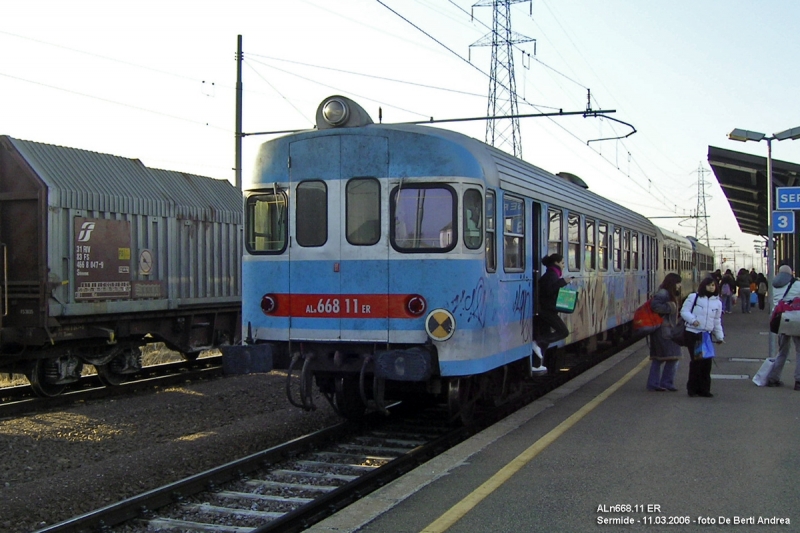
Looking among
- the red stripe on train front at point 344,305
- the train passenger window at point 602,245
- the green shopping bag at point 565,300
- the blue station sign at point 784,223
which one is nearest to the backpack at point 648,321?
the green shopping bag at point 565,300

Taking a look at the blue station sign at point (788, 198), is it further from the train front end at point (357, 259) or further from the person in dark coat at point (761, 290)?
the person in dark coat at point (761, 290)

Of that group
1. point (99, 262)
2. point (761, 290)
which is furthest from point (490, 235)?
point (761, 290)

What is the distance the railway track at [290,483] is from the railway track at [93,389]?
4.86 metres

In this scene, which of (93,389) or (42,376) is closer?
(42,376)

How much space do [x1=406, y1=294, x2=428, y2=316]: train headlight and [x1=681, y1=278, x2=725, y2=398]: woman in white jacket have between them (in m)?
3.77

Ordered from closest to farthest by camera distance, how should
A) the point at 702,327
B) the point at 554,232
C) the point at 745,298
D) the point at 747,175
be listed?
the point at 702,327
the point at 554,232
the point at 747,175
the point at 745,298

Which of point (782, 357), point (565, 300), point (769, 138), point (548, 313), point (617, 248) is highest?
point (769, 138)

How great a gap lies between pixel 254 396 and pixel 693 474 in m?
7.10

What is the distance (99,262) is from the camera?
1270 centimetres

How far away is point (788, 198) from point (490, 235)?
832cm

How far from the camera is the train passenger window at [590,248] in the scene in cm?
1216

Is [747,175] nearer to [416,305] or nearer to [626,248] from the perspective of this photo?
[626,248]

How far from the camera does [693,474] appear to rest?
6.17m

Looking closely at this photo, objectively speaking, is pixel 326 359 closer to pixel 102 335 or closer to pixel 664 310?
pixel 664 310
